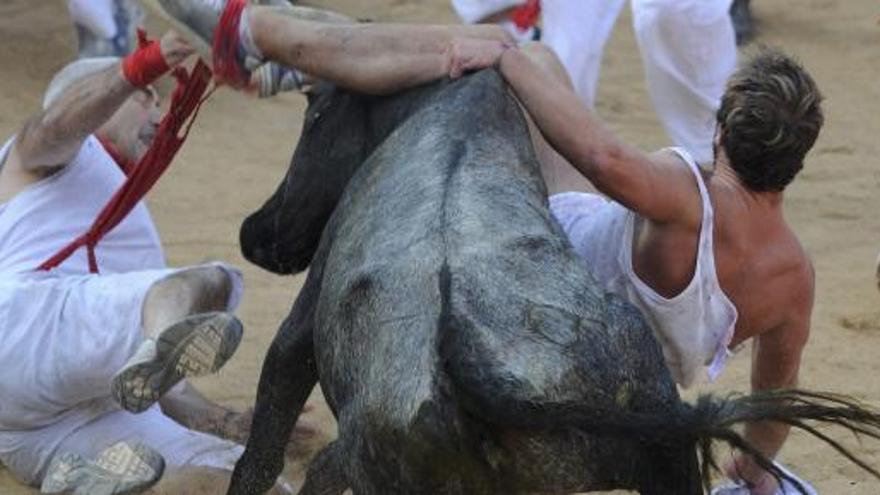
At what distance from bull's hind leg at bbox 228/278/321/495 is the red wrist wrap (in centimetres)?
103

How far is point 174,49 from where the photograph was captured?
516cm

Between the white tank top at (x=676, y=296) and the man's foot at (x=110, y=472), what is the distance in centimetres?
125

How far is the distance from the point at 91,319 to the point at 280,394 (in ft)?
2.82

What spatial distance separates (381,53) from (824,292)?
2.80 meters

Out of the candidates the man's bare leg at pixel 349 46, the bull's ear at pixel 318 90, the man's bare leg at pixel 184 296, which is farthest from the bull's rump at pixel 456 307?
the man's bare leg at pixel 184 296

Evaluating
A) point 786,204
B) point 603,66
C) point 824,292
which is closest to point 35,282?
point 824,292

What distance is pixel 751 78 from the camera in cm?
444

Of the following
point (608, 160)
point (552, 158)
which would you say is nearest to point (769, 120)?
point (608, 160)

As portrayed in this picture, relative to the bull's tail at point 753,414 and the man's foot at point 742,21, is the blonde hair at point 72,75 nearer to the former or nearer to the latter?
the bull's tail at point 753,414

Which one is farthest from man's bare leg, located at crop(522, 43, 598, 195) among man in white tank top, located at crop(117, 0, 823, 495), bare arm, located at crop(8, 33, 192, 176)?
bare arm, located at crop(8, 33, 192, 176)

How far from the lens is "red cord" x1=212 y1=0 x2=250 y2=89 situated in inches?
189

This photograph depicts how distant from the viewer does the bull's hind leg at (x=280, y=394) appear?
4457mm

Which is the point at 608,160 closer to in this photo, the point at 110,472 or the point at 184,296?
the point at 184,296

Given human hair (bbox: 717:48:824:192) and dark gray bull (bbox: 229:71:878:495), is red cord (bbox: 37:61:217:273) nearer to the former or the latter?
dark gray bull (bbox: 229:71:878:495)
